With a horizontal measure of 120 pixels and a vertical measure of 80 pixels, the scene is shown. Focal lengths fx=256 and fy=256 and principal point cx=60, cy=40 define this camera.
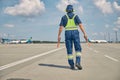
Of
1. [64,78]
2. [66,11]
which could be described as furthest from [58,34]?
[64,78]

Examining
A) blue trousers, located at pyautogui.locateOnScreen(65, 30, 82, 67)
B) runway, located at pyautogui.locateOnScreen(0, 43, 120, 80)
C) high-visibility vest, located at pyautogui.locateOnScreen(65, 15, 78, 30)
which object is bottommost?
runway, located at pyautogui.locateOnScreen(0, 43, 120, 80)

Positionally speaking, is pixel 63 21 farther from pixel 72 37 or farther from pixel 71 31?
pixel 72 37

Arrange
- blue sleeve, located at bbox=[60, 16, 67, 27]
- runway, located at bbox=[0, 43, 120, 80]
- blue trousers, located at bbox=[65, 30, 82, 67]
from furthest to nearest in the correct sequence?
blue sleeve, located at bbox=[60, 16, 67, 27] < blue trousers, located at bbox=[65, 30, 82, 67] < runway, located at bbox=[0, 43, 120, 80]

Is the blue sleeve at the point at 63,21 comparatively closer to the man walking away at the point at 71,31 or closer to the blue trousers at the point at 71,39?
the man walking away at the point at 71,31

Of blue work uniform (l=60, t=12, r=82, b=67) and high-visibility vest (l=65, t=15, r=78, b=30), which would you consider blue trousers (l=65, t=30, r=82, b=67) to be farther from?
high-visibility vest (l=65, t=15, r=78, b=30)

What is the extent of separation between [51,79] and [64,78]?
0.35m

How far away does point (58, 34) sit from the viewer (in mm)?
8672

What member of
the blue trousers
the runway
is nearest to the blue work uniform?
the blue trousers

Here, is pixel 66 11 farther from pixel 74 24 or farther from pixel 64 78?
pixel 64 78

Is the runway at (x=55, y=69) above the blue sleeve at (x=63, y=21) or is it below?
below

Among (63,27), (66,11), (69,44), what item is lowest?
(69,44)

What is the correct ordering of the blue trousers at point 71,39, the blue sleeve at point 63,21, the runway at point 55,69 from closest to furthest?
the runway at point 55,69 < the blue trousers at point 71,39 < the blue sleeve at point 63,21

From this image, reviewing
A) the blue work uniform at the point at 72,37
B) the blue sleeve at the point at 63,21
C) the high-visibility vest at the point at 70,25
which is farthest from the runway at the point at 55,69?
the blue sleeve at the point at 63,21

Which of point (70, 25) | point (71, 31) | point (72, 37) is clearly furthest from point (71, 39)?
point (70, 25)
